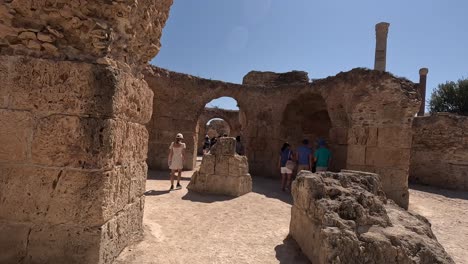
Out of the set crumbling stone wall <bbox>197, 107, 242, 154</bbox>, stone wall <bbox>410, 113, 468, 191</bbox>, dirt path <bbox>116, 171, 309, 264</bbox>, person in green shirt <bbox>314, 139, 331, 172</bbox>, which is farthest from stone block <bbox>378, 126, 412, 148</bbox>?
crumbling stone wall <bbox>197, 107, 242, 154</bbox>

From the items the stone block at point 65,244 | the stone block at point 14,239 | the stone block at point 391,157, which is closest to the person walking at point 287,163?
the stone block at point 391,157

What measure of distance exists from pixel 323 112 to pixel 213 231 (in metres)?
11.0

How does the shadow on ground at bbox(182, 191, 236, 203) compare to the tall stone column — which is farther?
the shadow on ground at bbox(182, 191, 236, 203)

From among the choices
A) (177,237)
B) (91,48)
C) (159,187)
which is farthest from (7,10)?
(159,187)

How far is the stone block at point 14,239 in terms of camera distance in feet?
8.89

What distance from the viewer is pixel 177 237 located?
415 cm

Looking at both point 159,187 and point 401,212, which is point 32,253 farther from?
point 159,187

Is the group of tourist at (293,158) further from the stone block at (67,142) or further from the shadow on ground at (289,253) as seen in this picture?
the stone block at (67,142)

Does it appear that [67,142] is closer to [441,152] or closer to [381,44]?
[441,152]

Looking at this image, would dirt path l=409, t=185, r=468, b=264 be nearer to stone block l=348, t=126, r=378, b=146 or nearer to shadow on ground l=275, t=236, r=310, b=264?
stone block l=348, t=126, r=378, b=146

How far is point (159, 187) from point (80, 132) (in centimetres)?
570

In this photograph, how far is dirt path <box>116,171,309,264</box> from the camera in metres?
3.53

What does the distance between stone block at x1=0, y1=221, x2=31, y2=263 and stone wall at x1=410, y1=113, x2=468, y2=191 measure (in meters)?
A: 13.8

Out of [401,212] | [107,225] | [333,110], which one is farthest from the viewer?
[333,110]
